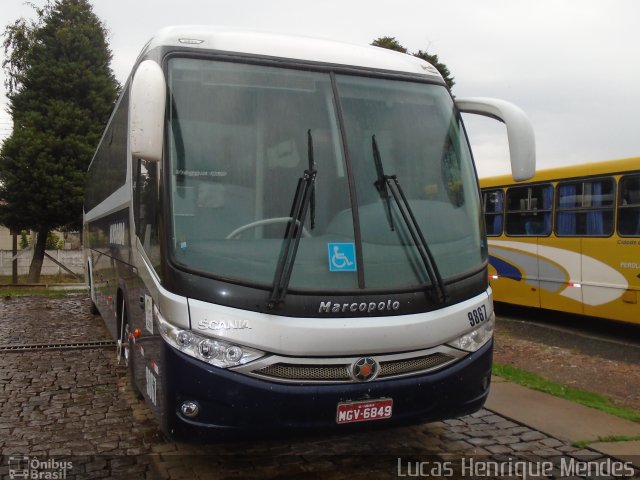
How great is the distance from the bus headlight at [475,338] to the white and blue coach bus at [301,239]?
1cm

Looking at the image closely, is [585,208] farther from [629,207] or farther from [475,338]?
[475,338]

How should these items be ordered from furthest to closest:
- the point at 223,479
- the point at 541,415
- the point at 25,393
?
1. the point at 25,393
2. the point at 541,415
3. the point at 223,479

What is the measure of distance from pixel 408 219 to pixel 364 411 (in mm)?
1260

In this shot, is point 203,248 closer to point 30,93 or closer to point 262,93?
point 262,93

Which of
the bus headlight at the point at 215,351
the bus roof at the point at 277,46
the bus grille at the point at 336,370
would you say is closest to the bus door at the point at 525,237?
the bus roof at the point at 277,46

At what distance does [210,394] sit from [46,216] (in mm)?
22730

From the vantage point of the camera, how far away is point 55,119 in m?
24.3

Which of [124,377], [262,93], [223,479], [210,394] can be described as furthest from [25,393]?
[262,93]

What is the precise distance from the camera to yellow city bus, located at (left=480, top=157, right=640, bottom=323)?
10266 millimetres

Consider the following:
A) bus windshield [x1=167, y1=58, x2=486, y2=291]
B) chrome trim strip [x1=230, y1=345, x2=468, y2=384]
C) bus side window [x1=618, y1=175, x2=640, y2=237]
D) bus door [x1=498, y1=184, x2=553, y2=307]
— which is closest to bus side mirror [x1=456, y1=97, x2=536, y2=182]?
bus windshield [x1=167, y1=58, x2=486, y2=291]

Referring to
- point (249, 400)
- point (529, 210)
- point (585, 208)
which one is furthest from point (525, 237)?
point (249, 400)

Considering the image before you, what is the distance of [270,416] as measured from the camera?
3.71m

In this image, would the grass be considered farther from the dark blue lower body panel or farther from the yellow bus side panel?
the yellow bus side panel

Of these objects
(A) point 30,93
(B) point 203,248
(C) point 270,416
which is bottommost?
(C) point 270,416
